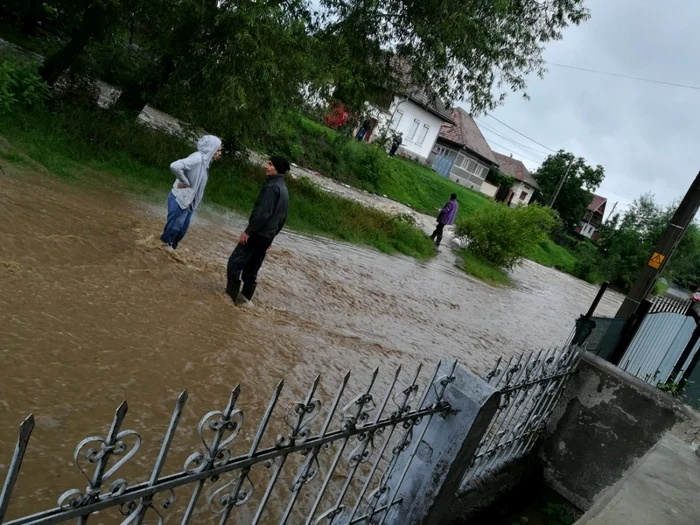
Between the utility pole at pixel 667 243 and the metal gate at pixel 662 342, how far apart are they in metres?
0.45

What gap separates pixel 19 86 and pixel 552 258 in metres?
35.8

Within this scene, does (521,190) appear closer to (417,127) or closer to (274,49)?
(417,127)

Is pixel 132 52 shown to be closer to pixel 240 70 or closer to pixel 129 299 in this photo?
pixel 240 70

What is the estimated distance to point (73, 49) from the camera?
42.7ft

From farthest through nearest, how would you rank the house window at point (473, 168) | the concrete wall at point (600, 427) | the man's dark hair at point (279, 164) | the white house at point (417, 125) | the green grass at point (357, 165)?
the house window at point (473, 168) → the white house at point (417, 125) → the green grass at point (357, 165) → the man's dark hair at point (279, 164) → the concrete wall at point (600, 427)

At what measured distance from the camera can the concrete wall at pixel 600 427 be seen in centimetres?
505

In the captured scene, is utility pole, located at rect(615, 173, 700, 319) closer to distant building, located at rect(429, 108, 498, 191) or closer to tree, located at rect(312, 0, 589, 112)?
tree, located at rect(312, 0, 589, 112)

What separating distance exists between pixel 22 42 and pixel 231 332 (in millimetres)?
18501

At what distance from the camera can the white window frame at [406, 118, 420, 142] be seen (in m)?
→ 44.7

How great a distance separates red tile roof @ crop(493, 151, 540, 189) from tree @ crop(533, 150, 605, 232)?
2.26m

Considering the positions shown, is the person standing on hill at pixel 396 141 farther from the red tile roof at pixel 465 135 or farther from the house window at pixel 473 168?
the house window at pixel 473 168

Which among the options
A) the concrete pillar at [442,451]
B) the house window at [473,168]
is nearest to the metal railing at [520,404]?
the concrete pillar at [442,451]

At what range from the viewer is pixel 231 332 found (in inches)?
257

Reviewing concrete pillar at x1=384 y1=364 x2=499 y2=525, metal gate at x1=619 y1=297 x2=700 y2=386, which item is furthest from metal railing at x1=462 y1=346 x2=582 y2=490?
metal gate at x1=619 y1=297 x2=700 y2=386
